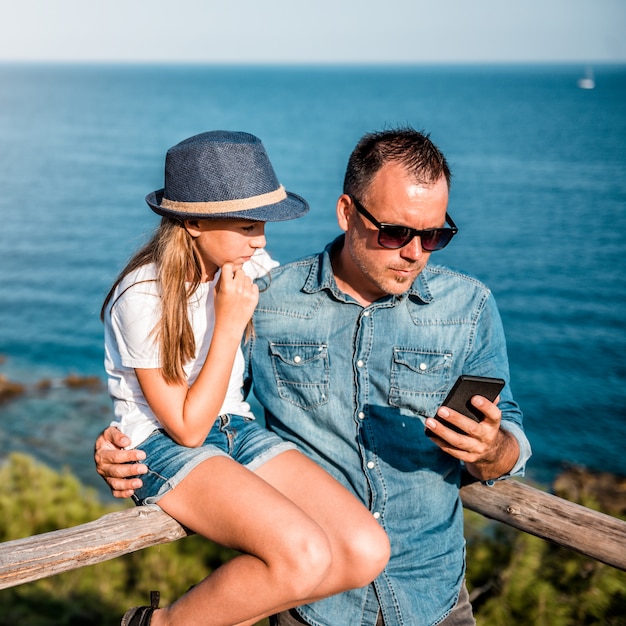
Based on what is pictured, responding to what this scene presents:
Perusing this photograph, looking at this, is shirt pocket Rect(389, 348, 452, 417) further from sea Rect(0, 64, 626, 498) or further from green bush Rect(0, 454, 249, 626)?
green bush Rect(0, 454, 249, 626)

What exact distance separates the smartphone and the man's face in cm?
81

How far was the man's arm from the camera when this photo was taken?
345cm

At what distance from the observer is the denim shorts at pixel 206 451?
10.9ft

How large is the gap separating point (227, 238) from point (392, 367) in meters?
1.06

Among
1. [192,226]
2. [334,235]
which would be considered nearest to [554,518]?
[192,226]

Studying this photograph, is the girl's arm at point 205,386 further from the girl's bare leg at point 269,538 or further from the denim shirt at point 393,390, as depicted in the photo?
the denim shirt at point 393,390

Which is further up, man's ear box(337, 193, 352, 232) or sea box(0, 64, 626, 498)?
man's ear box(337, 193, 352, 232)

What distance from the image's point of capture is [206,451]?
11.2ft

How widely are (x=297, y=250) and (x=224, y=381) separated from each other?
102 ft

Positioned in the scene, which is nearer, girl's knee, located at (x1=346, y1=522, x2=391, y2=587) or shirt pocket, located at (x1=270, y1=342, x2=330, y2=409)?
girl's knee, located at (x1=346, y1=522, x2=391, y2=587)

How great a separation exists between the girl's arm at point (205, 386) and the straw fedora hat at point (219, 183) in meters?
0.37

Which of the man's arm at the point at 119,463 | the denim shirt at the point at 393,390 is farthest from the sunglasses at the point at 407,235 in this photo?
the man's arm at the point at 119,463

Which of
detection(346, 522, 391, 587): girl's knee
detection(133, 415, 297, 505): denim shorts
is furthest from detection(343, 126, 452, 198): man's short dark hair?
detection(346, 522, 391, 587): girl's knee

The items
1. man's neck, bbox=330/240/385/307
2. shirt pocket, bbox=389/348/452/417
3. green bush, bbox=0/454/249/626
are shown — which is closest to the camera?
shirt pocket, bbox=389/348/452/417
